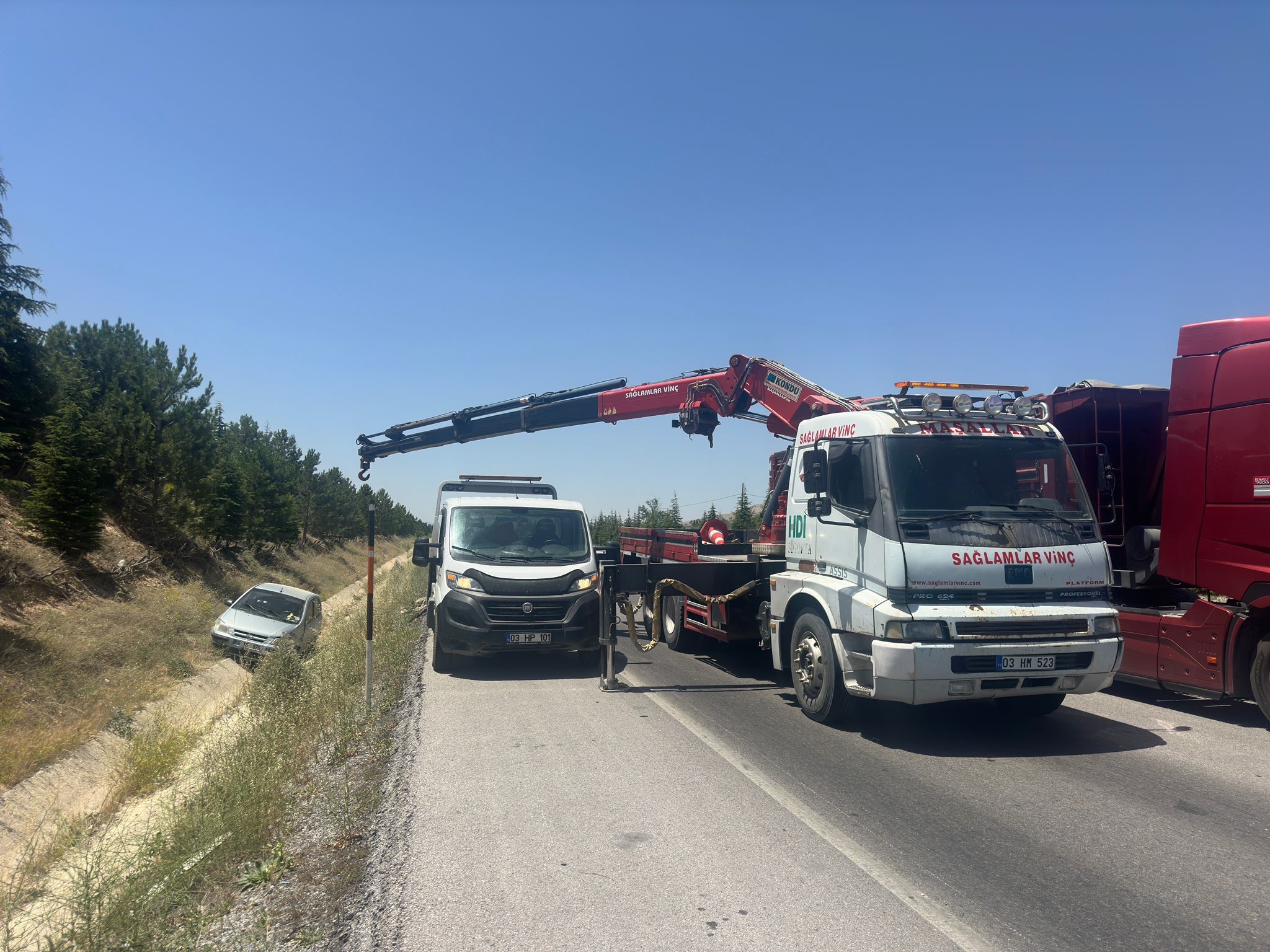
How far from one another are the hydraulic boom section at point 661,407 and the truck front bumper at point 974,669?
132 inches

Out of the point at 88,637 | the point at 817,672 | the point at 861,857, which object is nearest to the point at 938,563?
the point at 817,672

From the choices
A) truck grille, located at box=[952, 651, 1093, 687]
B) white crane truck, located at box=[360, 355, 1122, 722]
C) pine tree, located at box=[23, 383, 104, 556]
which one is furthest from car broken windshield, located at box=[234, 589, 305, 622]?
truck grille, located at box=[952, 651, 1093, 687]

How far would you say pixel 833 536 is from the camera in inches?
291

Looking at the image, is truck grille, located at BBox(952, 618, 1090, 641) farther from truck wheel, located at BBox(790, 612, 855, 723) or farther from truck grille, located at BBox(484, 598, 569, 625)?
truck grille, located at BBox(484, 598, 569, 625)

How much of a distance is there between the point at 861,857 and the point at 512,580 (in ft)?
20.9

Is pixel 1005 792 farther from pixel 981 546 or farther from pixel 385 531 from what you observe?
pixel 385 531

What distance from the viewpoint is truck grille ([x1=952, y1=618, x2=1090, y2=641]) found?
6.30 metres

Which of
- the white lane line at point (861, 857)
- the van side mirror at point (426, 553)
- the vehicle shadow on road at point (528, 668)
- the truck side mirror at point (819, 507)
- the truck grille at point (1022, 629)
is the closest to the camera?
the white lane line at point (861, 857)

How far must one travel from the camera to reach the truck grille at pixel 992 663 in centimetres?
626

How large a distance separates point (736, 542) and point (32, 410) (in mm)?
21614

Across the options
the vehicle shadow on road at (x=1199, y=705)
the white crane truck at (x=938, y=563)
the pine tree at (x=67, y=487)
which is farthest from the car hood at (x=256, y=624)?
the vehicle shadow on road at (x=1199, y=705)

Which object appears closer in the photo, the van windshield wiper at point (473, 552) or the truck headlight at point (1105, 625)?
the truck headlight at point (1105, 625)

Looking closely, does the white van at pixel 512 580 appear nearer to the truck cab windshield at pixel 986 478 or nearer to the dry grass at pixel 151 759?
the dry grass at pixel 151 759

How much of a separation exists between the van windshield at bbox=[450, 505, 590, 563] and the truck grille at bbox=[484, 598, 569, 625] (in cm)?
72
